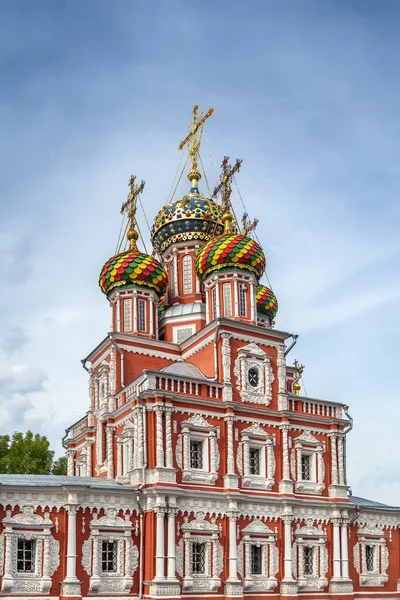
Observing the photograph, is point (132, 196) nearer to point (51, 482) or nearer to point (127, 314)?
point (127, 314)

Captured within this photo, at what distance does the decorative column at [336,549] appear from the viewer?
79.0 ft

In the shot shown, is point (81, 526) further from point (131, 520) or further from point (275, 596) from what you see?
point (275, 596)

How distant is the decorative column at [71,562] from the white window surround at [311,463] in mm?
7399

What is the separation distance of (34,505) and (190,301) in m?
10.5

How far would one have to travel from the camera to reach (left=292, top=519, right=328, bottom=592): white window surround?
2339 centimetres

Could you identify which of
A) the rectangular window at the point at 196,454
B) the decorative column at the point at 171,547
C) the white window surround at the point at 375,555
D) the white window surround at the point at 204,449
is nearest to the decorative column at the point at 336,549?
the white window surround at the point at 375,555

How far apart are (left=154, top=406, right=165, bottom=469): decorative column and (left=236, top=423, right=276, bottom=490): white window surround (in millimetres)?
2824

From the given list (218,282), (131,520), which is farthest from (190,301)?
(131,520)

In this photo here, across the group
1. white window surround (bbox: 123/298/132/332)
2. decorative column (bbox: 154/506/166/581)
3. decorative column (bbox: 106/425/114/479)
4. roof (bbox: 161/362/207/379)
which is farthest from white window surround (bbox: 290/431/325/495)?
white window surround (bbox: 123/298/132/332)

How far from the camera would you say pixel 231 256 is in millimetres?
25344

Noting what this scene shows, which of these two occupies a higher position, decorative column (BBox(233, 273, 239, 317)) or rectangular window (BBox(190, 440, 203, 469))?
decorative column (BBox(233, 273, 239, 317))

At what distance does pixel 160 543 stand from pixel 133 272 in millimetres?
9249

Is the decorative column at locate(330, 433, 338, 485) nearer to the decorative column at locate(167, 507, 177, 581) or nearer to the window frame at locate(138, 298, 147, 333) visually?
the decorative column at locate(167, 507, 177, 581)

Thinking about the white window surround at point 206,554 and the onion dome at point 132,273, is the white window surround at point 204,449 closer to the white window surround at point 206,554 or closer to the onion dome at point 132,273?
the white window surround at point 206,554
